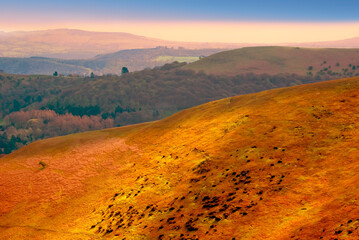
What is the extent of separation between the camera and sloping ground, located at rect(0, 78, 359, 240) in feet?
46.7

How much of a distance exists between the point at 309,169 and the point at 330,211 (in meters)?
4.05

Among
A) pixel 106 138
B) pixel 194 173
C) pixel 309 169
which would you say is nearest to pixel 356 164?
pixel 309 169

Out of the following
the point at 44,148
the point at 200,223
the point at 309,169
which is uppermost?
the point at 309,169

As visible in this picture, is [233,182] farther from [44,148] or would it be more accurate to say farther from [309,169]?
[44,148]

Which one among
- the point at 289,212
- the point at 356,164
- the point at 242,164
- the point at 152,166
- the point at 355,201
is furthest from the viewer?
the point at 152,166

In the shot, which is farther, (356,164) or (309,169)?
(309,169)

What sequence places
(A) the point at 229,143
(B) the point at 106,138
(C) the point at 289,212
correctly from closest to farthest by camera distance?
(C) the point at 289,212, (A) the point at 229,143, (B) the point at 106,138

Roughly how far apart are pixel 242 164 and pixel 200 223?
207 inches

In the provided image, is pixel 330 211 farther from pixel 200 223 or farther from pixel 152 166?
pixel 152 166

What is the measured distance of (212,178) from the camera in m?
19.3

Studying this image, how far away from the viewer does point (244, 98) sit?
111 ft

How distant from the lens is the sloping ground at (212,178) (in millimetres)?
14221

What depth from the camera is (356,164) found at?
50.6ft

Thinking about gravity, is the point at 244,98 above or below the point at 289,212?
above
